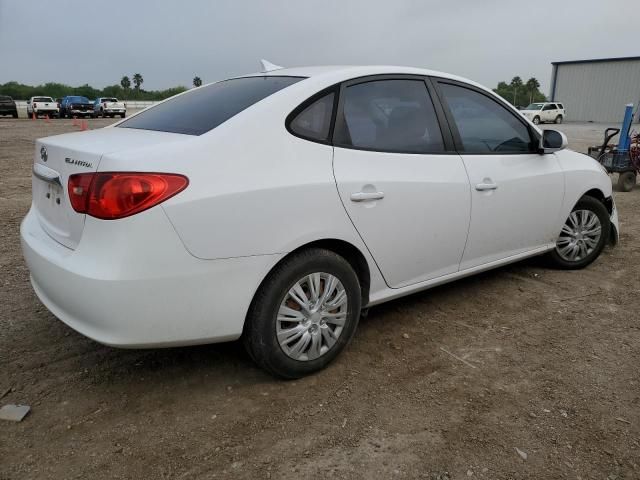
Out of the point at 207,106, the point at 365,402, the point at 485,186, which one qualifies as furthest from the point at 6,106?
the point at 365,402

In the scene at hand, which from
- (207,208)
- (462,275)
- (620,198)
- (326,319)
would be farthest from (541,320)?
(620,198)

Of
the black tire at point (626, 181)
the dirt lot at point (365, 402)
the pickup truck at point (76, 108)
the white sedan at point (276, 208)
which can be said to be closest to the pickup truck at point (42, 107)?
the pickup truck at point (76, 108)

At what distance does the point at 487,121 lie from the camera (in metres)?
3.63

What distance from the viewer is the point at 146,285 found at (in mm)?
2178

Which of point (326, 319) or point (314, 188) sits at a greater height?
point (314, 188)

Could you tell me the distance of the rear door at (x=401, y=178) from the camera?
278 cm

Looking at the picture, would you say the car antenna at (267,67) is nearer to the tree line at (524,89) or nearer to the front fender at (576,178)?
the front fender at (576,178)

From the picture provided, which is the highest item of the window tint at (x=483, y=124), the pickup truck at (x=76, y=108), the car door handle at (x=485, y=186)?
the pickup truck at (x=76, y=108)

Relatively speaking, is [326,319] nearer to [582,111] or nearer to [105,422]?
[105,422]

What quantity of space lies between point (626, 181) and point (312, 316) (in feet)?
27.7

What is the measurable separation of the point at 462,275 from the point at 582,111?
48173 mm

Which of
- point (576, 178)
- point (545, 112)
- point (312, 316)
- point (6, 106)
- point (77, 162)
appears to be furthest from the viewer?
point (545, 112)

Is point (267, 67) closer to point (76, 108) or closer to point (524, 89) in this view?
point (76, 108)

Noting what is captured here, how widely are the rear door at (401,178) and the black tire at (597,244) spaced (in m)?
1.48
